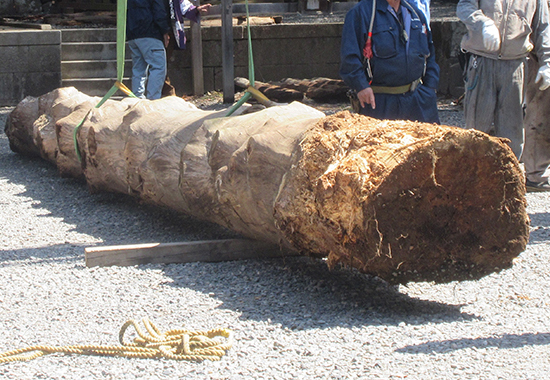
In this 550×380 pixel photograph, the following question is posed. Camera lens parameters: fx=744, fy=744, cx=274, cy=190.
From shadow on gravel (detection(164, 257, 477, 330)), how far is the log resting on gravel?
0.17 meters

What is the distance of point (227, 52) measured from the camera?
952 centimetres

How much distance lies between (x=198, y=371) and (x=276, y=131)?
1399 mm

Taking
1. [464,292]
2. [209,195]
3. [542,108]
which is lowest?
[464,292]

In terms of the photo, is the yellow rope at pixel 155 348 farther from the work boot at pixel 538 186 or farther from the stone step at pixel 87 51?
the stone step at pixel 87 51

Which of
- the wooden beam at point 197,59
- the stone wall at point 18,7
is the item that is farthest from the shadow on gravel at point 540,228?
the stone wall at point 18,7

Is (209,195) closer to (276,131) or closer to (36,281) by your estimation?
(276,131)

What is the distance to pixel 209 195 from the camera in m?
4.04

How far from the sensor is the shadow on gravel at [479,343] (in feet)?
8.91

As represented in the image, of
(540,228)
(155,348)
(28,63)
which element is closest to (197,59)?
(28,63)

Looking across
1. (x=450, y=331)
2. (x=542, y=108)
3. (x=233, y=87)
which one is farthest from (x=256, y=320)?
(x=233, y=87)

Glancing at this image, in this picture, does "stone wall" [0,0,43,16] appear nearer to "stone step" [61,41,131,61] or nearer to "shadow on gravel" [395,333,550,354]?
"stone step" [61,41,131,61]

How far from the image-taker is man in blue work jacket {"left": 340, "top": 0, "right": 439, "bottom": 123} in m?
4.42

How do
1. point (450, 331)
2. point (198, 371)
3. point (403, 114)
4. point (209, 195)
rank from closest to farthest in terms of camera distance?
1. point (198, 371)
2. point (450, 331)
3. point (209, 195)
4. point (403, 114)

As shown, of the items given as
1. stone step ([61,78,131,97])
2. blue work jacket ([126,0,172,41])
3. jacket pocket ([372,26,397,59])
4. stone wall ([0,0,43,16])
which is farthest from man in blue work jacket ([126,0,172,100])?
stone wall ([0,0,43,16])
